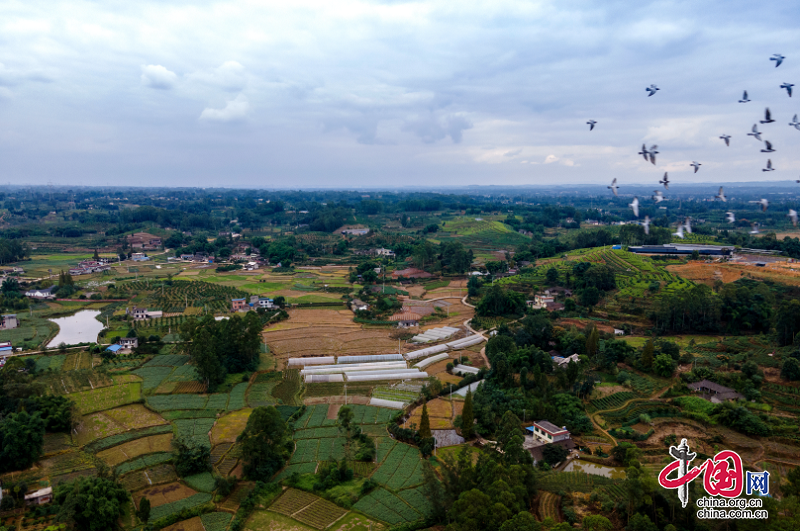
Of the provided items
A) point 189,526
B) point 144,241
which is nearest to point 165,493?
point 189,526

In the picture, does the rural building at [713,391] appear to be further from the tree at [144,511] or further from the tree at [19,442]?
the tree at [19,442]

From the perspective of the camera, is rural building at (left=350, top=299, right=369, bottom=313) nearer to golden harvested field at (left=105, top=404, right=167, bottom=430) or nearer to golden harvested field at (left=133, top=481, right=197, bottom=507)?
golden harvested field at (left=105, top=404, right=167, bottom=430)

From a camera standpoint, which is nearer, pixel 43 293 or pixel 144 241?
pixel 43 293

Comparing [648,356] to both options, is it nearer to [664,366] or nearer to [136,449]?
[664,366]

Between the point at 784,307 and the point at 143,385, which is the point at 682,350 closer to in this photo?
the point at 784,307

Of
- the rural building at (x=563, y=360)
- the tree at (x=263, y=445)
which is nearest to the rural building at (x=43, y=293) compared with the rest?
the tree at (x=263, y=445)

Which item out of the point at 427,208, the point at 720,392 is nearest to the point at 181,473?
the point at 720,392
